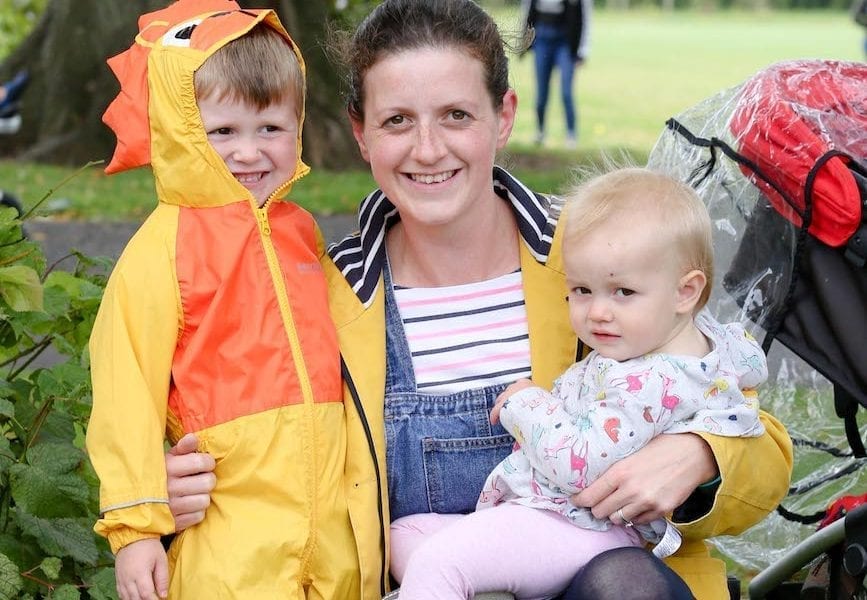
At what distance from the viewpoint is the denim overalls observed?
270cm

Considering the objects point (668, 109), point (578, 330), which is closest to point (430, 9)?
point (578, 330)

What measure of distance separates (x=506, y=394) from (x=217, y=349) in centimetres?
59

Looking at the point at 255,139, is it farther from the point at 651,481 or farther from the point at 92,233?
the point at 92,233

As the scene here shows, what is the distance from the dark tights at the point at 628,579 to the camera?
7.36 ft

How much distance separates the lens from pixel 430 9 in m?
2.72

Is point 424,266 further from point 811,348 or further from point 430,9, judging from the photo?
point 811,348

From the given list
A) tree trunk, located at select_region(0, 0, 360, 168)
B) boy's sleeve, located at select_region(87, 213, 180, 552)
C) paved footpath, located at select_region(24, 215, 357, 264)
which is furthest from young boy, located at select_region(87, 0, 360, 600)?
tree trunk, located at select_region(0, 0, 360, 168)

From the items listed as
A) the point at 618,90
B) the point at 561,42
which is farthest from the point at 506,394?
the point at 618,90

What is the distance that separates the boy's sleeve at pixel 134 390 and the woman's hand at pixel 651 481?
82 cm

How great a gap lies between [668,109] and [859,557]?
1555 centimetres

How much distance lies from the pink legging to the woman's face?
663 millimetres

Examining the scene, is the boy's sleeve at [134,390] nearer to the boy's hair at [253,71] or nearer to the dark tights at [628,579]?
the boy's hair at [253,71]

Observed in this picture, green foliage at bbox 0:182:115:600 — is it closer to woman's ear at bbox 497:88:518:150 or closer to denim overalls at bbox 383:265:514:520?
denim overalls at bbox 383:265:514:520

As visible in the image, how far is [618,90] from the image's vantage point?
20.8 m
